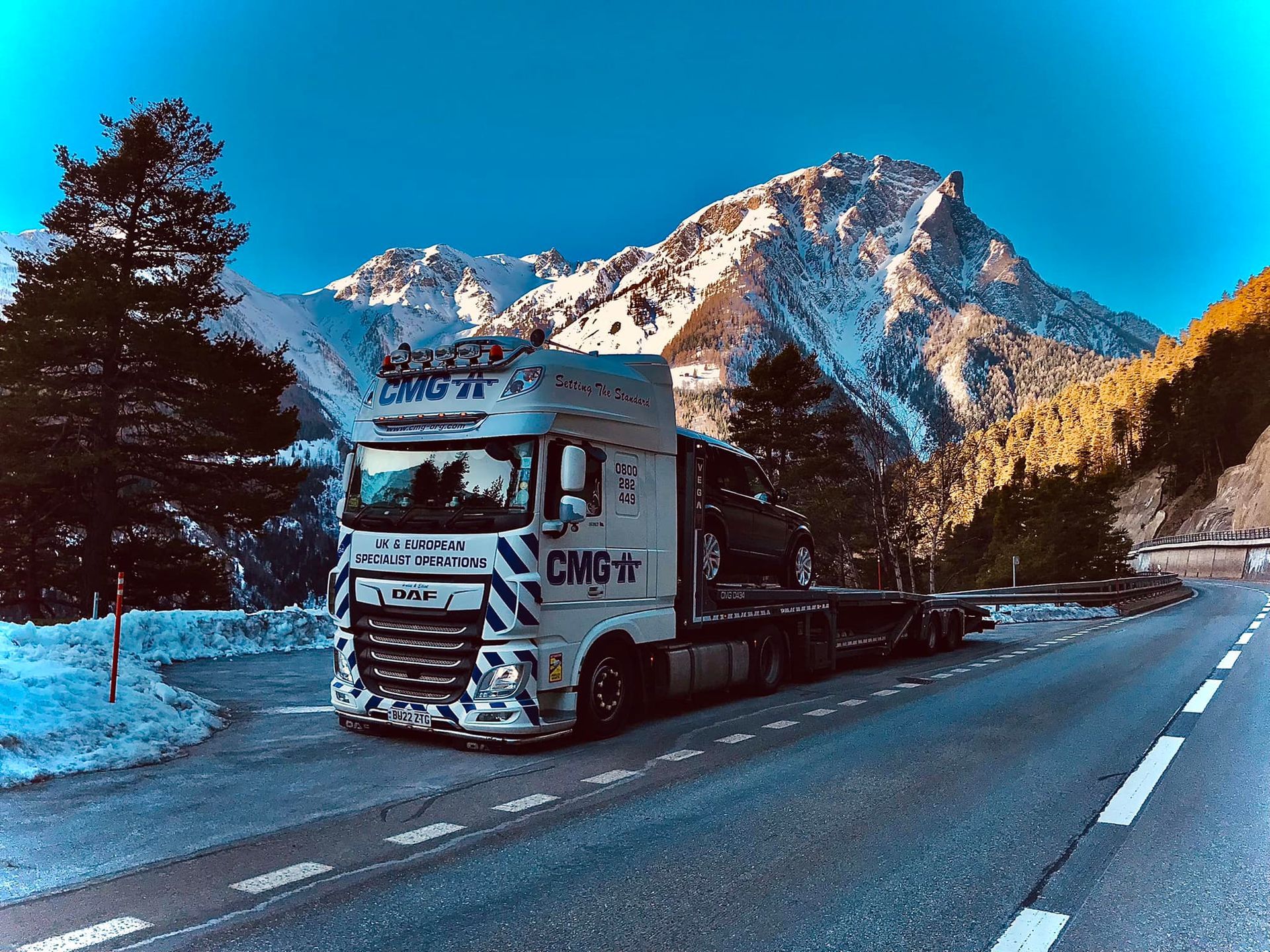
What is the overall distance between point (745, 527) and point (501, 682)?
4327 mm

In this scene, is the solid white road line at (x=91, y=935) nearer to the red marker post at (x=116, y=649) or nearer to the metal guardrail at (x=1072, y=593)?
the red marker post at (x=116, y=649)

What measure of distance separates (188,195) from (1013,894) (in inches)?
1097

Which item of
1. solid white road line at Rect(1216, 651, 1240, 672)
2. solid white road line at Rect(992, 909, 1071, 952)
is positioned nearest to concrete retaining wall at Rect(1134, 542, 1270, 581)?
solid white road line at Rect(1216, 651, 1240, 672)

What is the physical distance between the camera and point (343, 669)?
7891mm

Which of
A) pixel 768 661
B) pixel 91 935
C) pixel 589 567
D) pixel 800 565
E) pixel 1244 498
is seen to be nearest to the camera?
pixel 91 935

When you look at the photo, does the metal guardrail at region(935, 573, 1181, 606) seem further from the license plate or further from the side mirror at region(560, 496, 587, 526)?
the license plate

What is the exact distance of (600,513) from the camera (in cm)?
802

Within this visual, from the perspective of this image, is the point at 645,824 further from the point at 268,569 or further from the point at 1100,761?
the point at 268,569

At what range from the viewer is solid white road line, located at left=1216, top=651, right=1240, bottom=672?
12766 mm

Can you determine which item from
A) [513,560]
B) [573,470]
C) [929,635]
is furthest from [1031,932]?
[929,635]

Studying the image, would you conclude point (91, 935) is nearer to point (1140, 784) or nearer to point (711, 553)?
point (1140, 784)

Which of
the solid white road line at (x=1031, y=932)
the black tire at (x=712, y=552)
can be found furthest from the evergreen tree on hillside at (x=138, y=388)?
the solid white road line at (x=1031, y=932)

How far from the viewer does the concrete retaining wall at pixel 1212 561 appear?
57344mm

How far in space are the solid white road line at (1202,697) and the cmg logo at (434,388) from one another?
315 inches
